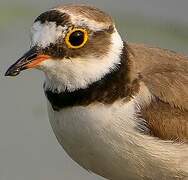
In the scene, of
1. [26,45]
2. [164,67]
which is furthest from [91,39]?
[26,45]

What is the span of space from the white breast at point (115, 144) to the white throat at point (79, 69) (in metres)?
0.14

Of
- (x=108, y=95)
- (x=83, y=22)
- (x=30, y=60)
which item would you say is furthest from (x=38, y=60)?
(x=108, y=95)

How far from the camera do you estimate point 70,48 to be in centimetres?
510

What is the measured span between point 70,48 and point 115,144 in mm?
571

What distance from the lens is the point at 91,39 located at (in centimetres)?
519

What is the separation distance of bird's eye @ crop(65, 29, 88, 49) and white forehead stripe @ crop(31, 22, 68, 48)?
33 millimetres

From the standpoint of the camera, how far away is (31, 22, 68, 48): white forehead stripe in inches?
199

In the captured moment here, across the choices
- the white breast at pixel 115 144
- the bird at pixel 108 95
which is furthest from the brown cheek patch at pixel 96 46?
the white breast at pixel 115 144

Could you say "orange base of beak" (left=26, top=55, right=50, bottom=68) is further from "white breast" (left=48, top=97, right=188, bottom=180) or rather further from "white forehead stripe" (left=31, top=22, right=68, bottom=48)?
"white breast" (left=48, top=97, right=188, bottom=180)

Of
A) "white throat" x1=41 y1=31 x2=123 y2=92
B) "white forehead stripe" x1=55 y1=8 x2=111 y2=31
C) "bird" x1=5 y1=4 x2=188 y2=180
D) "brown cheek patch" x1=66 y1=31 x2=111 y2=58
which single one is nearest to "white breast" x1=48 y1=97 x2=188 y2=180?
"bird" x1=5 y1=4 x2=188 y2=180

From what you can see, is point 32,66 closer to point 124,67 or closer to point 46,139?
point 124,67

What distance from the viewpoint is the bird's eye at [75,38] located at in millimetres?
5090

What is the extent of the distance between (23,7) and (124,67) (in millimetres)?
4709

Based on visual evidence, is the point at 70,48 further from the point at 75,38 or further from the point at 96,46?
the point at 96,46
